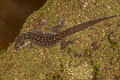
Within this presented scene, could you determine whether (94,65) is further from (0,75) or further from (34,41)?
(0,75)

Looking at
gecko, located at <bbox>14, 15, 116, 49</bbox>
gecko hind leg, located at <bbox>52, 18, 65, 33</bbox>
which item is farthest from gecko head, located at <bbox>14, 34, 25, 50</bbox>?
gecko hind leg, located at <bbox>52, 18, 65, 33</bbox>

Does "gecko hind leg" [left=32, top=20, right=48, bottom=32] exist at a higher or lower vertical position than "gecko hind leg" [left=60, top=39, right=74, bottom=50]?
higher

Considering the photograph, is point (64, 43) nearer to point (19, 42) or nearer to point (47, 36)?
point (47, 36)

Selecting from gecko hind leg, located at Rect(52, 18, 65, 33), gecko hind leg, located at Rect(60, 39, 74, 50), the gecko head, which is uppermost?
gecko hind leg, located at Rect(52, 18, 65, 33)

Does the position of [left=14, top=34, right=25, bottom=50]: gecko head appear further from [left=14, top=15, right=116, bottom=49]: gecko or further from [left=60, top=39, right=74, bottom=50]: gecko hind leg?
[left=60, top=39, right=74, bottom=50]: gecko hind leg

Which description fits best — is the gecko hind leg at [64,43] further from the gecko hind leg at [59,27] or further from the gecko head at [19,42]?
the gecko head at [19,42]

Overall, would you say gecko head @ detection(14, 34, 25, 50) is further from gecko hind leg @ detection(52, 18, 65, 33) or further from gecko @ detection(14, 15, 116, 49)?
gecko hind leg @ detection(52, 18, 65, 33)

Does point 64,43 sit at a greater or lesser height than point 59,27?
lesser

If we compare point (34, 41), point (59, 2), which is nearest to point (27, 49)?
point (34, 41)

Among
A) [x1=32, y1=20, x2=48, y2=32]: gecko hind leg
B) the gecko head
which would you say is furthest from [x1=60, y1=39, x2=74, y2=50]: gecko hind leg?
the gecko head

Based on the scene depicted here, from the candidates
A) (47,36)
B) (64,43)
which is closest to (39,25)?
(47,36)
